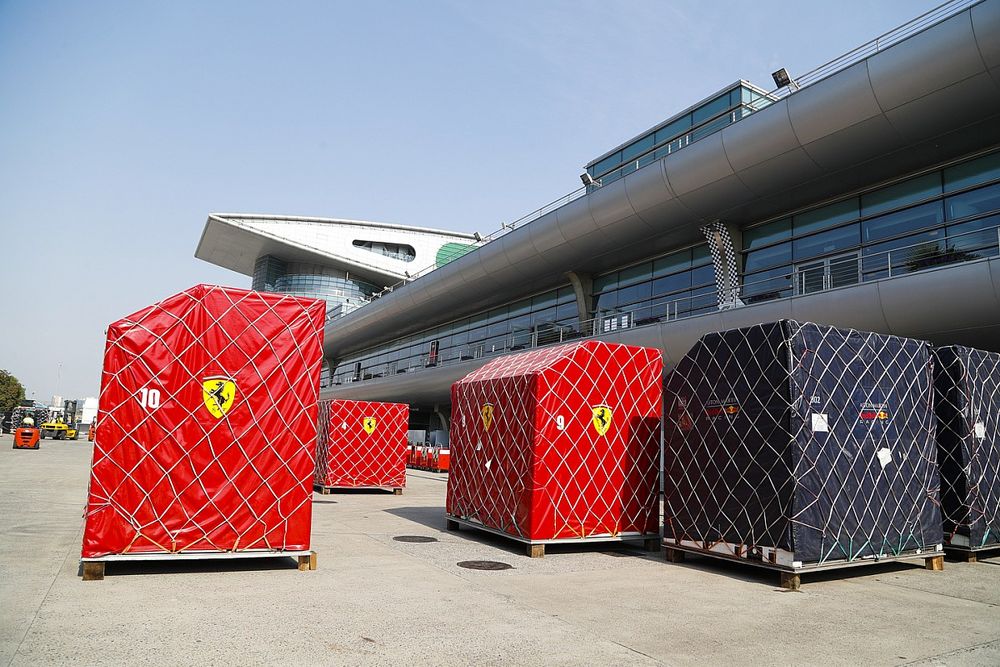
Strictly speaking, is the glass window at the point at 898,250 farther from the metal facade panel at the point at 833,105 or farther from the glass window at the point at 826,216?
the metal facade panel at the point at 833,105

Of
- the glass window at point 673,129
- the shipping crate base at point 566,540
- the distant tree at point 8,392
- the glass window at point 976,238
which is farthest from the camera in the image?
the distant tree at point 8,392

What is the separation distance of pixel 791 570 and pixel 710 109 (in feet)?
58.7

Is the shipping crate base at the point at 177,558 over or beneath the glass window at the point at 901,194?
beneath

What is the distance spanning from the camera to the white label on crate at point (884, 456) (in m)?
8.38

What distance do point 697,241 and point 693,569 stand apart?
48.6ft

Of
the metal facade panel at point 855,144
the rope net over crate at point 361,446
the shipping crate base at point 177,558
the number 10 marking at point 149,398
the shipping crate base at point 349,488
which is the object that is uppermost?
the metal facade panel at point 855,144

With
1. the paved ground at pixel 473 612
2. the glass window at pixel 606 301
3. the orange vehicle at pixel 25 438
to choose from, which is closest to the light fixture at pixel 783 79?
the glass window at pixel 606 301

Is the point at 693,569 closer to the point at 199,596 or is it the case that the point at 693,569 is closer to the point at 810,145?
the point at 199,596

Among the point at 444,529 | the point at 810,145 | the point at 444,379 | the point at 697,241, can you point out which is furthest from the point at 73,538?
the point at 444,379

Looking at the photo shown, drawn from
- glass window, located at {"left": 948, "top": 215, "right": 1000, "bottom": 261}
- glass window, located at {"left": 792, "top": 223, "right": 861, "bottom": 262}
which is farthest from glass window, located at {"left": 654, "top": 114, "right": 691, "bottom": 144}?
glass window, located at {"left": 948, "top": 215, "right": 1000, "bottom": 261}

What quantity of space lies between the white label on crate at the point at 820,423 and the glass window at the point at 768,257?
11.8 m

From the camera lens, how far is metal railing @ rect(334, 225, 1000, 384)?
1405 cm

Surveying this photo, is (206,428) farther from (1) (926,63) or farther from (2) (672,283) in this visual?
(2) (672,283)

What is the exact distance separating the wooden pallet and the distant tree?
275ft
